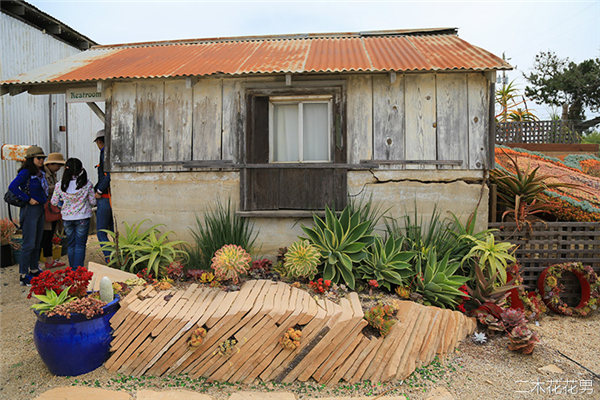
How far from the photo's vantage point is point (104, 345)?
11.6 feet

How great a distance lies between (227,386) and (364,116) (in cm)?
398

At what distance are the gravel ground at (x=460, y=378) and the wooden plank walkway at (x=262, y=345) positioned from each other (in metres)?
0.11

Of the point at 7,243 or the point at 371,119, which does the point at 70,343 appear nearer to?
the point at 371,119

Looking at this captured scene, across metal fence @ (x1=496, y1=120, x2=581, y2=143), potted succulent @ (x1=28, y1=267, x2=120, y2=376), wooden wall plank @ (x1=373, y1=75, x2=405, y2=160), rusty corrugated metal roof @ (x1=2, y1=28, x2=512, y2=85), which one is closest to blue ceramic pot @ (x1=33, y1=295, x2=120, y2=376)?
potted succulent @ (x1=28, y1=267, x2=120, y2=376)

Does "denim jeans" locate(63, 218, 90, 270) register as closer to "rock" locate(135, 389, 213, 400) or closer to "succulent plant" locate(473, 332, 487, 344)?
"rock" locate(135, 389, 213, 400)

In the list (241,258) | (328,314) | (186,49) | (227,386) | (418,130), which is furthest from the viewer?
(186,49)

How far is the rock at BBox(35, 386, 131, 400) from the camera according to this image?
10.3 ft

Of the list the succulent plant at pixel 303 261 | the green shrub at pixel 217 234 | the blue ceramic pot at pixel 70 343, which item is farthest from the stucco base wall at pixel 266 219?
the blue ceramic pot at pixel 70 343

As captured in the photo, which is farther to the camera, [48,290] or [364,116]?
[364,116]

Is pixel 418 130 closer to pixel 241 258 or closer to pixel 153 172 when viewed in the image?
pixel 241 258

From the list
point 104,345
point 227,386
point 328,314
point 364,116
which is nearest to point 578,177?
point 364,116

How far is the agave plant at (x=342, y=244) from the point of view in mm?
4434

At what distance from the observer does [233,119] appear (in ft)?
18.2

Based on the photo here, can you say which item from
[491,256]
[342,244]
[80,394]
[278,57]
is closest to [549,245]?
[491,256]
